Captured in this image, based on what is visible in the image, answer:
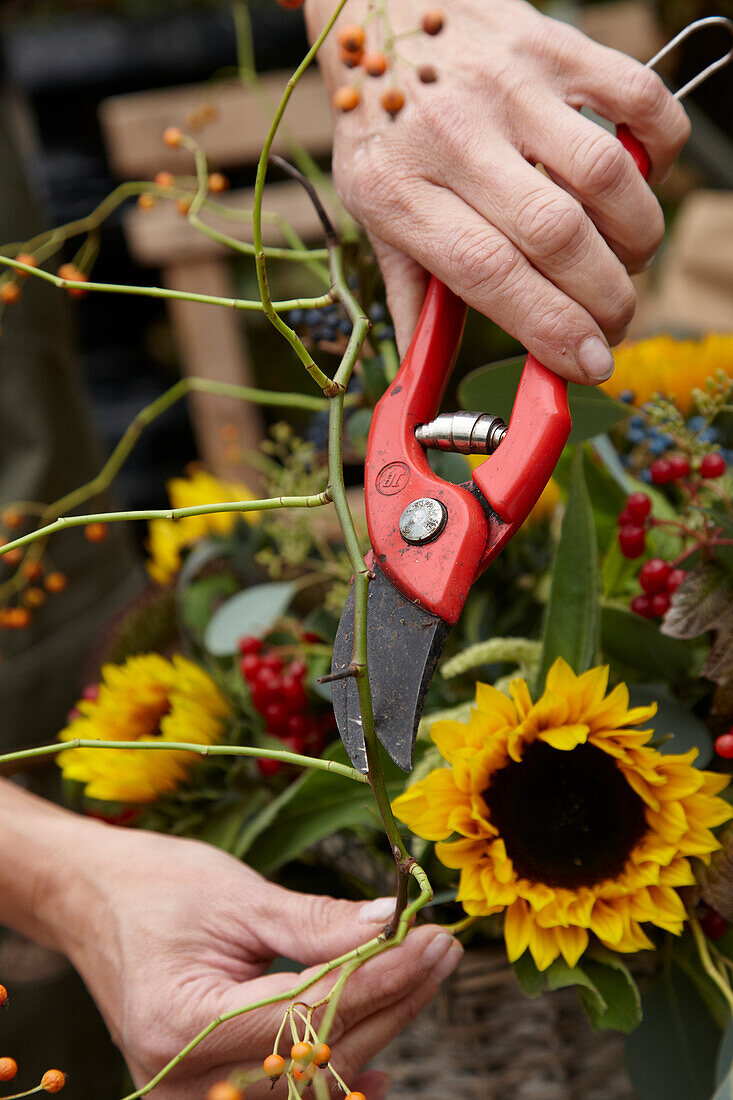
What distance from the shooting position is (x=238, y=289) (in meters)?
1.31

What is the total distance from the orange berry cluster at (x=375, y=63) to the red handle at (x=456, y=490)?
110 mm

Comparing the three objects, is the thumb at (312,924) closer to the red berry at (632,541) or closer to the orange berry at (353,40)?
the red berry at (632,541)

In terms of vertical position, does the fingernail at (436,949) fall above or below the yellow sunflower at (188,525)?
above

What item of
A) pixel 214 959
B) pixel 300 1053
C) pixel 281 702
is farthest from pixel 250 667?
pixel 300 1053

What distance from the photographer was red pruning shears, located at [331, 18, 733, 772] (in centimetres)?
31

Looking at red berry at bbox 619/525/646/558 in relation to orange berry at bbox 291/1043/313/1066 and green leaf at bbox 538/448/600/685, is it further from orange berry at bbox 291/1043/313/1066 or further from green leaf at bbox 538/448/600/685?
orange berry at bbox 291/1043/313/1066

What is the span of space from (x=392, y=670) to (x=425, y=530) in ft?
0.17

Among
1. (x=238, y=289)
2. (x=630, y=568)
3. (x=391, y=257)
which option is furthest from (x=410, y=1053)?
(x=238, y=289)

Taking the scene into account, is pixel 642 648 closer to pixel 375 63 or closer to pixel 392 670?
pixel 392 670

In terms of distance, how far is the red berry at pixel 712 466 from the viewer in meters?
0.40

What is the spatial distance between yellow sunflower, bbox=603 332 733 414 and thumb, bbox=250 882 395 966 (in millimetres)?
299

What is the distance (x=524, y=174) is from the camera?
33cm

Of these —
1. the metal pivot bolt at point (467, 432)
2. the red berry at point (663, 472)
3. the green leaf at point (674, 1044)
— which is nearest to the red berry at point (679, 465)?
the red berry at point (663, 472)

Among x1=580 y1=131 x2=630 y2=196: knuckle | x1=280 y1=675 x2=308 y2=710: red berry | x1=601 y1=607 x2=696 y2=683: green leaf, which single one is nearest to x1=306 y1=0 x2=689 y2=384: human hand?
x1=580 y1=131 x2=630 y2=196: knuckle
